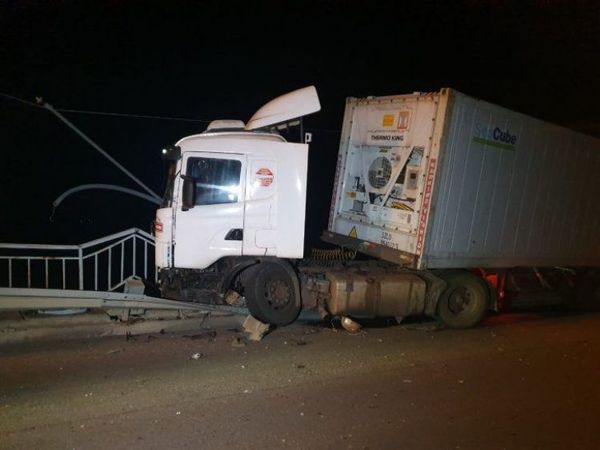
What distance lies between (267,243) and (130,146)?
38.7 feet

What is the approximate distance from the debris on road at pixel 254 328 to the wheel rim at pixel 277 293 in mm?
319

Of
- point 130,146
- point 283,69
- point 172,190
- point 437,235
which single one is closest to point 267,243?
point 172,190

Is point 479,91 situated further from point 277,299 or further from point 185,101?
point 277,299

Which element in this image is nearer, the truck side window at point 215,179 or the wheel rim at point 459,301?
the truck side window at point 215,179

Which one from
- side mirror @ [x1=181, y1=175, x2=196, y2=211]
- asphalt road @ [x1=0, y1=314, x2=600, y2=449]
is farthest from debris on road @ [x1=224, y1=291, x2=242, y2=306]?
side mirror @ [x1=181, y1=175, x2=196, y2=211]

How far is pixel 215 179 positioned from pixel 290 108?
145 cm

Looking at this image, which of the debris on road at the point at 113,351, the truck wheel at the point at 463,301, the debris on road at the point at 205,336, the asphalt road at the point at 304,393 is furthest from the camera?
the truck wheel at the point at 463,301

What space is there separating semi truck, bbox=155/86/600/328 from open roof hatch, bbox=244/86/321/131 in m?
0.02

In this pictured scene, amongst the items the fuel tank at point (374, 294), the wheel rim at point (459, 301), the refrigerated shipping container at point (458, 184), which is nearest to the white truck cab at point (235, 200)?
the fuel tank at point (374, 294)

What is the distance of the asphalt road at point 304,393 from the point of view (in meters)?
4.10

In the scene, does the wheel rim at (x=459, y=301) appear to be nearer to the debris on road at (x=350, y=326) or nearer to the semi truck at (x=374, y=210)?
the semi truck at (x=374, y=210)

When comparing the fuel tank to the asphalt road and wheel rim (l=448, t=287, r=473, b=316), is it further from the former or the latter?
wheel rim (l=448, t=287, r=473, b=316)

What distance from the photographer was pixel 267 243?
6.87 metres

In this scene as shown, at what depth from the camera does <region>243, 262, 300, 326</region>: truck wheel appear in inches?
275
